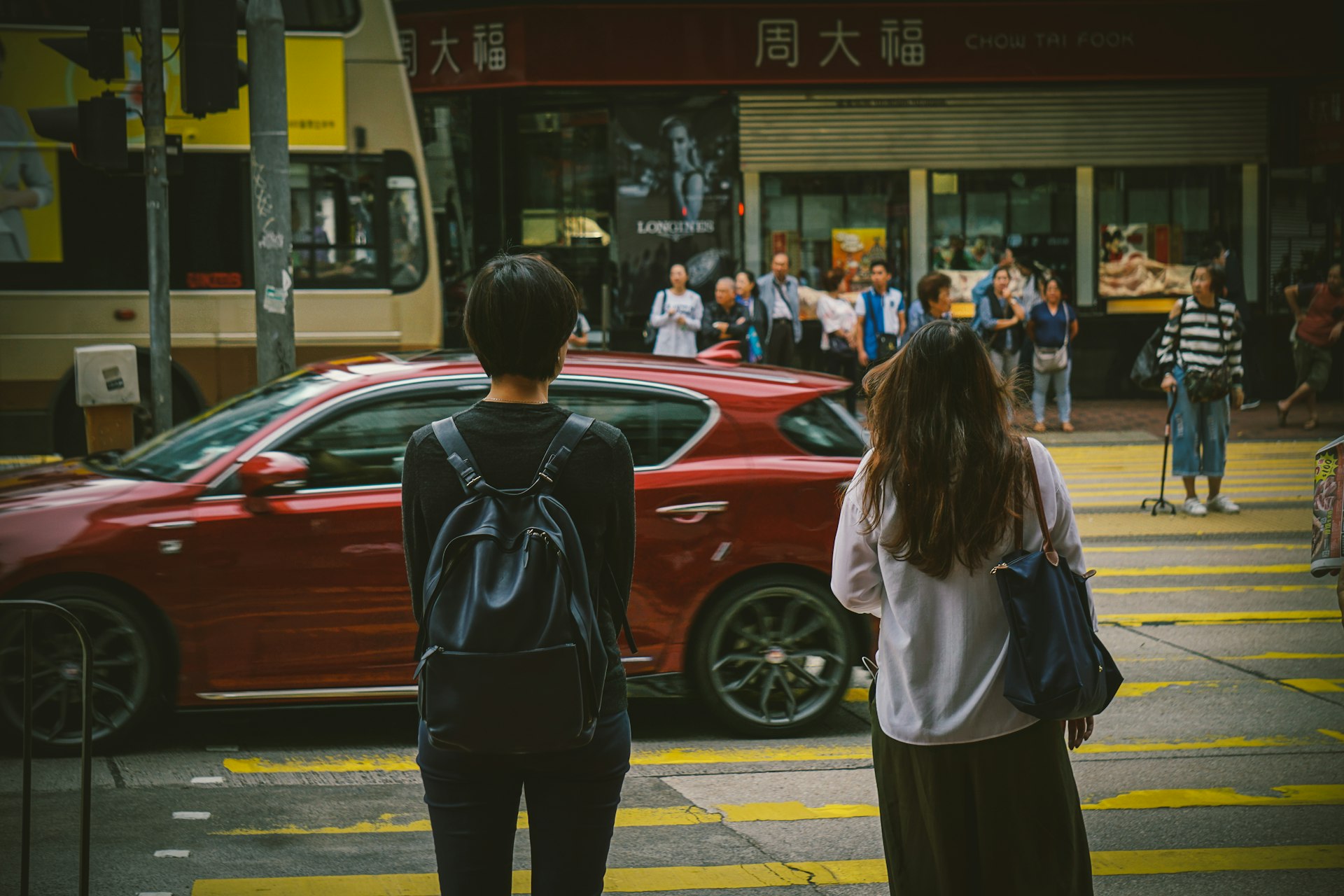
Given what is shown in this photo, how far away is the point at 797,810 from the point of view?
204 inches

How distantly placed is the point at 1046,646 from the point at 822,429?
331cm

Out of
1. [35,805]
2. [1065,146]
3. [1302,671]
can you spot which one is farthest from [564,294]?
[1065,146]

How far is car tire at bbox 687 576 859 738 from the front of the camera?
6023 mm

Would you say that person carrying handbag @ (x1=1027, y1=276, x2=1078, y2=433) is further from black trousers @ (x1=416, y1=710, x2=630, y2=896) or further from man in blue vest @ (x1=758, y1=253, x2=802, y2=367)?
black trousers @ (x1=416, y1=710, x2=630, y2=896)

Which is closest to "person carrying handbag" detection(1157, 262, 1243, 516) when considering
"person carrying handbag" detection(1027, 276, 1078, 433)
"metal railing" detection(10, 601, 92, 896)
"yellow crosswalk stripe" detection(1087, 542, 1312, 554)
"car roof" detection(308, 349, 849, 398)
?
"yellow crosswalk stripe" detection(1087, 542, 1312, 554)

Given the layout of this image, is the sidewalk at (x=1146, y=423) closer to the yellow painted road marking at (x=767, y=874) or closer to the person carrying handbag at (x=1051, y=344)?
A: the person carrying handbag at (x=1051, y=344)

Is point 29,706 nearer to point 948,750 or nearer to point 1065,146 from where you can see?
point 948,750

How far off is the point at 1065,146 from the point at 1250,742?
15.3 metres

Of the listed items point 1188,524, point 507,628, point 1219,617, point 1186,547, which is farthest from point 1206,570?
point 507,628

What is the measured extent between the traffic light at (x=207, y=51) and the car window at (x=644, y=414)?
4.67m

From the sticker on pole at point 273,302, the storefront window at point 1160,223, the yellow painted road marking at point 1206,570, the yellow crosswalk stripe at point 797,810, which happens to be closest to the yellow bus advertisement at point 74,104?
the sticker on pole at point 273,302

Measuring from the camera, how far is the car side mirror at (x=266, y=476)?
563 centimetres

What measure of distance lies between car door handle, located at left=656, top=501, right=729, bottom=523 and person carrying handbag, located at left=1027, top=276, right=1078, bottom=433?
38.0 ft

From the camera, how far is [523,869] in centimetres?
464
